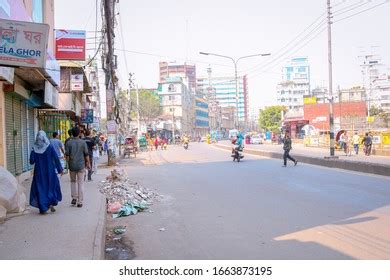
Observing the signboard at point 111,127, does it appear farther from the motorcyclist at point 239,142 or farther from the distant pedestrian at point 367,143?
the distant pedestrian at point 367,143

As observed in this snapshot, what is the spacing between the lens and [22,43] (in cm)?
690

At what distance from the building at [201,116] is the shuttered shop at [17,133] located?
11201cm

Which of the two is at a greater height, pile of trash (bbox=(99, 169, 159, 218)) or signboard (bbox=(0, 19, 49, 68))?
signboard (bbox=(0, 19, 49, 68))

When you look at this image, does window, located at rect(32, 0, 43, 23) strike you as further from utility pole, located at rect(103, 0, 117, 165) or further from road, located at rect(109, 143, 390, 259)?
road, located at rect(109, 143, 390, 259)

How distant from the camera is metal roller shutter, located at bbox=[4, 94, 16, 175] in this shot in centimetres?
1341

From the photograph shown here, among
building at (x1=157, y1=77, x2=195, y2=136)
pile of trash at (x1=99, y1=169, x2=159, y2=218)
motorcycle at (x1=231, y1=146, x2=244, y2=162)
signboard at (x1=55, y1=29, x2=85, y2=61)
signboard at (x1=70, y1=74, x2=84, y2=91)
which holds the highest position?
building at (x1=157, y1=77, x2=195, y2=136)

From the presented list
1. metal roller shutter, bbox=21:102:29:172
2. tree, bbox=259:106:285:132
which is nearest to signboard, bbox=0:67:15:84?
metal roller shutter, bbox=21:102:29:172

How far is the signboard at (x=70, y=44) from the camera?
66.7ft

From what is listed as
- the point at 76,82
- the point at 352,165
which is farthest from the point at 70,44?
the point at 352,165

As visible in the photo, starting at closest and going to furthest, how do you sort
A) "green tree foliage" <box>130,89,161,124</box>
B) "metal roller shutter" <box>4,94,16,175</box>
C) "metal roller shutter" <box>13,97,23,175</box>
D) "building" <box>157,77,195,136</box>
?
"metal roller shutter" <box>4,94,16,175</box>, "metal roller shutter" <box>13,97,23,175</box>, "green tree foliage" <box>130,89,161,124</box>, "building" <box>157,77,195,136</box>

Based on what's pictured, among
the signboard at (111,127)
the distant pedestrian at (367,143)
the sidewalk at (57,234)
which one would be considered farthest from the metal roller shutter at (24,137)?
the distant pedestrian at (367,143)

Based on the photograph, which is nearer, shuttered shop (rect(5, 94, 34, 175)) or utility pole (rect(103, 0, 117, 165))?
shuttered shop (rect(5, 94, 34, 175))

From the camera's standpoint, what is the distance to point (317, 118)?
69812mm

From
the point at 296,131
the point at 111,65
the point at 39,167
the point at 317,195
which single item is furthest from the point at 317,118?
the point at 39,167
